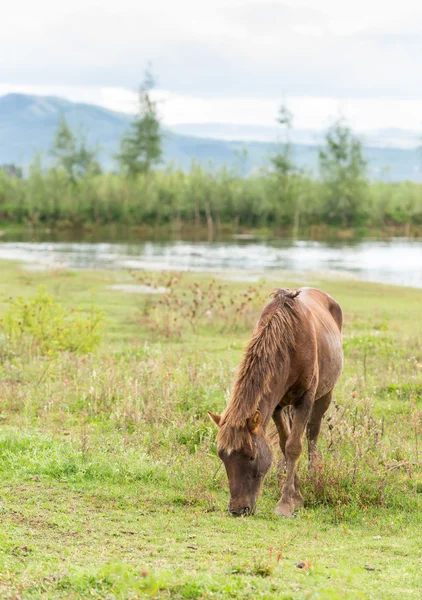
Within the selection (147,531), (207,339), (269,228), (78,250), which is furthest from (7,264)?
(269,228)

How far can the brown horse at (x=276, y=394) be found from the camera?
6.00m

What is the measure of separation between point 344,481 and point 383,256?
44019 millimetres

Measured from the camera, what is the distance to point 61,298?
78.3ft

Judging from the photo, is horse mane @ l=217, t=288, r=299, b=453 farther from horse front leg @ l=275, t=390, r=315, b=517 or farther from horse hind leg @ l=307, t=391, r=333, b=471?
horse hind leg @ l=307, t=391, r=333, b=471

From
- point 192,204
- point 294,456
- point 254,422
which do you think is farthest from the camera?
point 192,204

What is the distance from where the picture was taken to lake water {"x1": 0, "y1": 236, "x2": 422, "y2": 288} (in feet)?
121

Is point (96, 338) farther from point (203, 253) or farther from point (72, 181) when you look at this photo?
point (72, 181)

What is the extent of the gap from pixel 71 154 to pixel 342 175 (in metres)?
34.6

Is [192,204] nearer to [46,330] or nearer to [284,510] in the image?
[46,330]

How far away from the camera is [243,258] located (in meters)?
45.7

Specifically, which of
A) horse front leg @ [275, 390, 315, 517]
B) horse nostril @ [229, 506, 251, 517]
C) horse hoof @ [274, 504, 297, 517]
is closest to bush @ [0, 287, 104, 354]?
horse front leg @ [275, 390, 315, 517]

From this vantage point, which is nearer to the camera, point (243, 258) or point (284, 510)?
point (284, 510)

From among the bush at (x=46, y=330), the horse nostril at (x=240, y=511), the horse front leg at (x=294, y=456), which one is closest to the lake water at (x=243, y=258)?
the bush at (x=46, y=330)

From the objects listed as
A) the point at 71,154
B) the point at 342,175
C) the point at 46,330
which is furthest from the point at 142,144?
the point at 46,330
